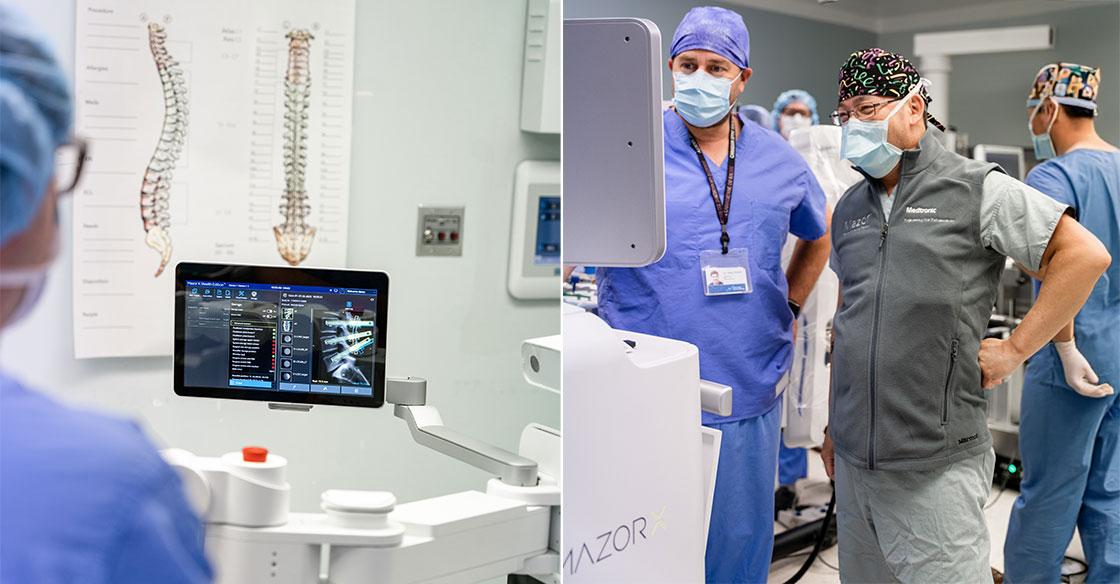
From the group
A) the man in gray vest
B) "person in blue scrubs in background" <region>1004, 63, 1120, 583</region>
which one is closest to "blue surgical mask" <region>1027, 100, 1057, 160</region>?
"person in blue scrubs in background" <region>1004, 63, 1120, 583</region>

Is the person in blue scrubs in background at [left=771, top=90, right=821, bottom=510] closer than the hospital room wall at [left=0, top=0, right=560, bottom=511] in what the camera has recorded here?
No

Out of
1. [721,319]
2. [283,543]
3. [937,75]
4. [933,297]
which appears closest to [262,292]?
[283,543]

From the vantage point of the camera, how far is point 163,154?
1.50 m

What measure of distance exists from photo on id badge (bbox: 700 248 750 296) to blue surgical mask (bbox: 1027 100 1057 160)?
0.75 m

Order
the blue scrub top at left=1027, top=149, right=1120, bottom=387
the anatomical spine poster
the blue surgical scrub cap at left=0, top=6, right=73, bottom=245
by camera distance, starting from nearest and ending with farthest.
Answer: the blue surgical scrub cap at left=0, top=6, right=73, bottom=245
the anatomical spine poster
the blue scrub top at left=1027, top=149, right=1120, bottom=387

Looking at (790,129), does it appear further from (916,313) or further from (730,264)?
(916,313)

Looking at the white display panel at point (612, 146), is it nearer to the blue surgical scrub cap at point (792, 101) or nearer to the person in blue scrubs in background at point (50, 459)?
the blue surgical scrub cap at point (792, 101)

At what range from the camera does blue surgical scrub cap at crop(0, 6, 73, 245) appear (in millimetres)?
789

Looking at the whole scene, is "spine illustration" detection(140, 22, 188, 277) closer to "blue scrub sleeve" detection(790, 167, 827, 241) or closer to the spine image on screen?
the spine image on screen

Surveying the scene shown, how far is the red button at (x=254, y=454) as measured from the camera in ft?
4.26

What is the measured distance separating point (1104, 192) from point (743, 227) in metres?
0.88

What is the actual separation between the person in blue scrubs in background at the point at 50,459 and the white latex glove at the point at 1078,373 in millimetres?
1864

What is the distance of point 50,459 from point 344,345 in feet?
2.23

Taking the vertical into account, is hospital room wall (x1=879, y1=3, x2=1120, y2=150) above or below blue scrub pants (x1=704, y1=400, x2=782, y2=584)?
above
